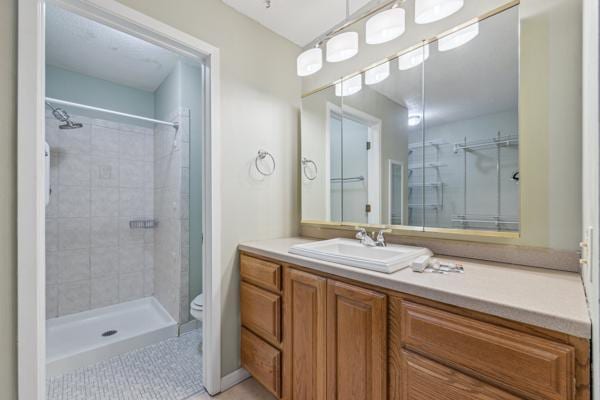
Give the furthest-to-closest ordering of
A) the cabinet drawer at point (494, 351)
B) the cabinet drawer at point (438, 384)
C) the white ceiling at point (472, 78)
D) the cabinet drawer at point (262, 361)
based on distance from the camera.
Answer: the cabinet drawer at point (262, 361) → the white ceiling at point (472, 78) → the cabinet drawer at point (438, 384) → the cabinet drawer at point (494, 351)

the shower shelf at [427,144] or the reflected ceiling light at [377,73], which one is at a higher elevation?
the reflected ceiling light at [377,73]

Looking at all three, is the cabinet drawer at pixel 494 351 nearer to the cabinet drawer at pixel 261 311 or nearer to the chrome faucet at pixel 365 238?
the chrome faucet at pixel 365 238

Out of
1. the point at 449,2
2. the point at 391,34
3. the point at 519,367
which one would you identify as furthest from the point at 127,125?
the point at 519,367

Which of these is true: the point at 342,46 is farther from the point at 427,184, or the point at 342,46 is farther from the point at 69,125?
the point at 69,125

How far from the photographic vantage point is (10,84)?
1.05m

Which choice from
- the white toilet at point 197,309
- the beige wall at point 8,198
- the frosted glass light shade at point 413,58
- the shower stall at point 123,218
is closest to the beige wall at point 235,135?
the beige wall at point 8,198

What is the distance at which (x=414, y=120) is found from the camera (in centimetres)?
149

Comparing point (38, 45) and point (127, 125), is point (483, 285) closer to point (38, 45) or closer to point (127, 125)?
point (38, 45)

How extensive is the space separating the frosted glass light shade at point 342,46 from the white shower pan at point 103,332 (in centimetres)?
258

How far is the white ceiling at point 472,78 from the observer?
118cm

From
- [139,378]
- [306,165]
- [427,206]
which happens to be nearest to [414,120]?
[427,206]

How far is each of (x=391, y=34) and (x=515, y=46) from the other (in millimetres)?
563

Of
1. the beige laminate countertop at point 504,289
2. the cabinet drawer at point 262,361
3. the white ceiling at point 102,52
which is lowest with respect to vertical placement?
the cabinet drawer at point 262,361

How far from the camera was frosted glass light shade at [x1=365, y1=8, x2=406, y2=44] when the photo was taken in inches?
53.1
